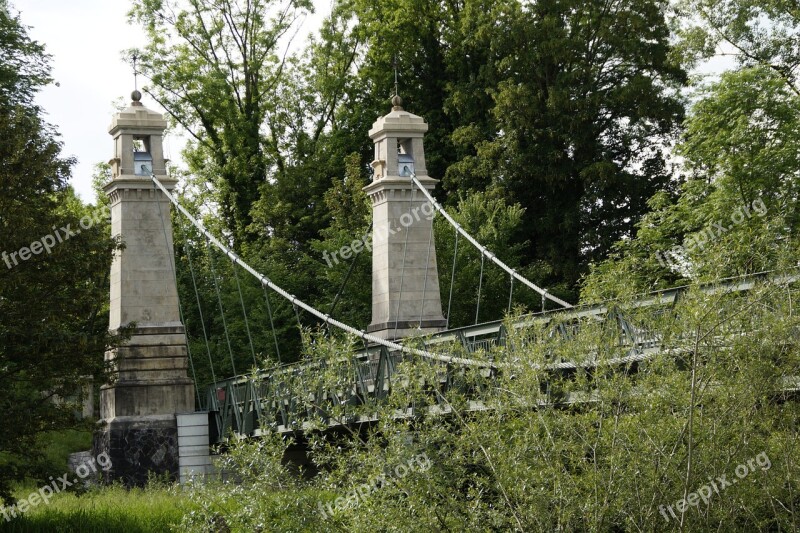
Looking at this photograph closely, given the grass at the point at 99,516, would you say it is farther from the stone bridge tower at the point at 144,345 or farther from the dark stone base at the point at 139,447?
the stone bridge tower at the point at 144,345

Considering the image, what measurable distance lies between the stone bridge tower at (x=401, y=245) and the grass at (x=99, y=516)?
15.8 ft

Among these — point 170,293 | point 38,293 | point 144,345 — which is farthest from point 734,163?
point 38,293

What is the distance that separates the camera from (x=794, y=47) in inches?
971

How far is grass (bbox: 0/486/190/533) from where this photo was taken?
16250 millimetres

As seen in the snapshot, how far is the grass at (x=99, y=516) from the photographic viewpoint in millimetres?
16250

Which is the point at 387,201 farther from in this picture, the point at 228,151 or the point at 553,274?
the point at 228,151

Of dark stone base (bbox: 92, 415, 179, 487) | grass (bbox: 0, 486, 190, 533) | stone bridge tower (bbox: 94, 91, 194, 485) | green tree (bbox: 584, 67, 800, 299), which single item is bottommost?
grass (bbox: 0, 486, 190, 533)

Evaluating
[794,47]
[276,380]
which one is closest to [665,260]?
[794,47]

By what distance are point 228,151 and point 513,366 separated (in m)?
24.1

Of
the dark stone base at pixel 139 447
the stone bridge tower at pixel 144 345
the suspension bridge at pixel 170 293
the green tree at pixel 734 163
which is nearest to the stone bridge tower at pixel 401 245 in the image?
the suspension bridge at pixel 170 293

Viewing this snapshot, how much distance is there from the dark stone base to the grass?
3.70m

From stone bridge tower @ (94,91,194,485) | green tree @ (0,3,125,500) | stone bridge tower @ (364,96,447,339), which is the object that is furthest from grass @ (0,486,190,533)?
stone bridge tower @ (364,96,447,339)

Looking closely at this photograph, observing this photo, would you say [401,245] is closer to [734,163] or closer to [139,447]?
[139,447]

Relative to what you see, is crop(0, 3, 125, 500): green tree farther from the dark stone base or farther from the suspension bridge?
the dark stone base
